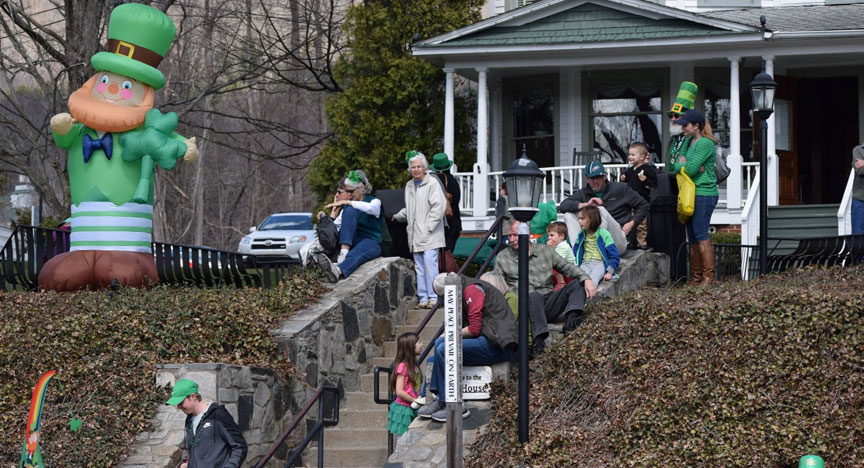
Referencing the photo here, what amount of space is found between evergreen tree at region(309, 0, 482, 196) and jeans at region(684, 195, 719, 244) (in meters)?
9.63

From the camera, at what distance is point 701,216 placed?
12672 millimetres

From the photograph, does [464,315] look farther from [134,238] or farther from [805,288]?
[134,238]

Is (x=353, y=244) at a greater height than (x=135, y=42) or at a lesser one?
lesser

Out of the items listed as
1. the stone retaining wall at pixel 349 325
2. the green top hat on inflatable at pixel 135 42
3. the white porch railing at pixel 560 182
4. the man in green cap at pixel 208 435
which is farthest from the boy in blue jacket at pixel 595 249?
the white porch railing at pixel 560 182

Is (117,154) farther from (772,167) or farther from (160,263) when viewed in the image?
(772,167)

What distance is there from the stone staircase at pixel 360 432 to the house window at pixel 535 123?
10249 millimetres

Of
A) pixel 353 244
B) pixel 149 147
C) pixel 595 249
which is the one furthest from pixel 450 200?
pixel 149 147

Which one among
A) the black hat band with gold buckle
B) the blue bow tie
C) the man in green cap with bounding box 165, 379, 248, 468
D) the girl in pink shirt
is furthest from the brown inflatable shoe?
the man in green cap with bounding box 165, 379, 248, 468

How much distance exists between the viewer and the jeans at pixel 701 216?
12.7m

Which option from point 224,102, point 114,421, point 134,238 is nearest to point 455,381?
point 114,421

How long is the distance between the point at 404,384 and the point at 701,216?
4.44 metres

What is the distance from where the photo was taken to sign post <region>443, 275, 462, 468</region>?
8.41m

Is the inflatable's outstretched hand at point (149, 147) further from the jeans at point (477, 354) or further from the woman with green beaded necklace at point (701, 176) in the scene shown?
the woman with green beaded necklace at point (701, 176)

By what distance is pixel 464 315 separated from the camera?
31.4ft
